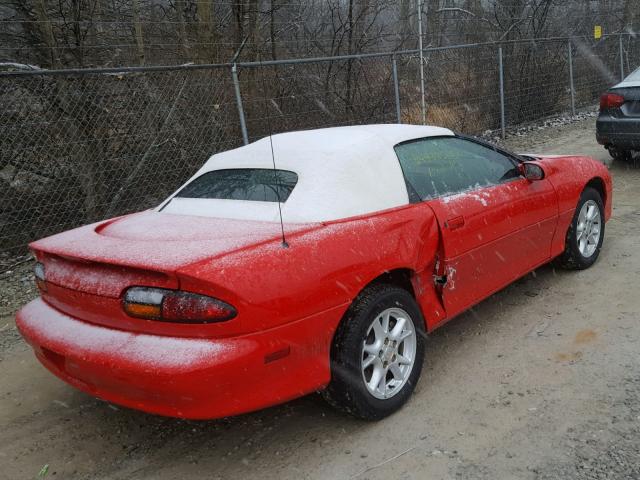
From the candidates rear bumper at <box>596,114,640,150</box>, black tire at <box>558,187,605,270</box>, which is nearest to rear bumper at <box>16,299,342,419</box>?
black tire at <box>558,187,605,270</box>

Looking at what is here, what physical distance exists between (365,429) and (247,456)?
1.97 feet

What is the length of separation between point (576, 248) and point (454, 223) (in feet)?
6.10

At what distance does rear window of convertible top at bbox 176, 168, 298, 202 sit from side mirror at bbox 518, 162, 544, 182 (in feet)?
6.06

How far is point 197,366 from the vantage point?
2371 mm

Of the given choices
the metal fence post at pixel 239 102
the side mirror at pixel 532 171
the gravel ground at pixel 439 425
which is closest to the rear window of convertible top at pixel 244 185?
the gravel ground at pixel 439 425

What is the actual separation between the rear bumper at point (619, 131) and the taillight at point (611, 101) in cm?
14

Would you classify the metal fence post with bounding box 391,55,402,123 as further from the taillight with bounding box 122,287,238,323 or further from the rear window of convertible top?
the taillight with bounding box 122,287,238,323

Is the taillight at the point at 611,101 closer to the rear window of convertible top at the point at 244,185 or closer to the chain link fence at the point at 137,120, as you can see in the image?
the chain link fence at the point at 137,120

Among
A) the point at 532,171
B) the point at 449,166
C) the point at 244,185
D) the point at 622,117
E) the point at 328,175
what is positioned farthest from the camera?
the point at 622,117

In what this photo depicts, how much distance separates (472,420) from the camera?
9.73 feet

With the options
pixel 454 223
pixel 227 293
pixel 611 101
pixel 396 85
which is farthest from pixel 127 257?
pixel 611 101

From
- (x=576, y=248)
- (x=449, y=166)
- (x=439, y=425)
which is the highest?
(x=449, y=166)

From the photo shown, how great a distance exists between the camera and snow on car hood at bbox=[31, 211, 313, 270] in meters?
2.59

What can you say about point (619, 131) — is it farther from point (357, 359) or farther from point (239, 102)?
point (357, 359)
